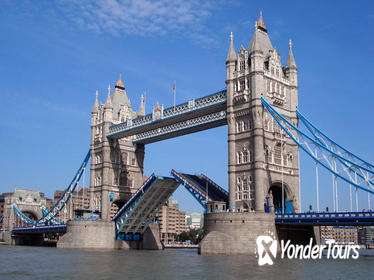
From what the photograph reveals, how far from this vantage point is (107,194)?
296 feet

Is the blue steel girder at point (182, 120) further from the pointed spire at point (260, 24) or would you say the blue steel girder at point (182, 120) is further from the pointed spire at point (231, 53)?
the pointed spire at point (260, 24)

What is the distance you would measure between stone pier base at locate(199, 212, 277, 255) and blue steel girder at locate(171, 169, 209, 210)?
9574 millimetres

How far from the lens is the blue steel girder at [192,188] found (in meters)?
71.4

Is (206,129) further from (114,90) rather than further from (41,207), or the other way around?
(41,207)

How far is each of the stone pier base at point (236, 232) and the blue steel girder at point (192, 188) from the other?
9.57m

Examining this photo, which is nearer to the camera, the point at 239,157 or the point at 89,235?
the point at 239,157

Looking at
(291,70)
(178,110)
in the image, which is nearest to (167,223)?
(178,110)

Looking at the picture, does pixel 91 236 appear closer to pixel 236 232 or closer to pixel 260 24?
pixel 236 232

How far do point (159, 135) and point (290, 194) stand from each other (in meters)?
25.5

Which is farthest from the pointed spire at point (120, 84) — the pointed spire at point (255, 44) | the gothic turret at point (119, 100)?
the pointed spire at point (255, 44)

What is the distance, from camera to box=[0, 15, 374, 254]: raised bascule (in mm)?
60469

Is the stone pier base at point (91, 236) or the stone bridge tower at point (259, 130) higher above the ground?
the stone bridge tower at point (259, 130)

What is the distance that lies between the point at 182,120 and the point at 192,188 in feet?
36.6

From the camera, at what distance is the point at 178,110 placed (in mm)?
78312
